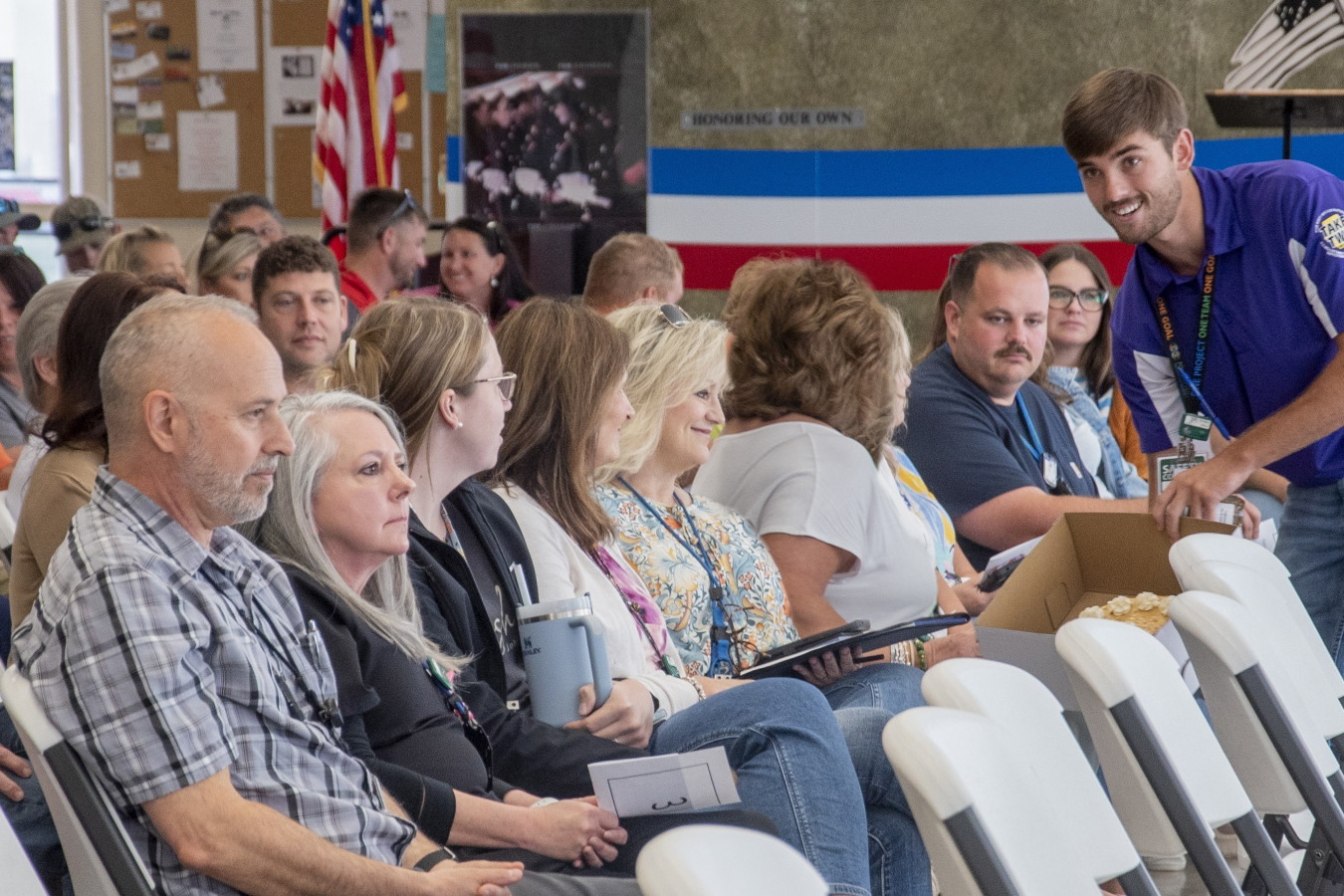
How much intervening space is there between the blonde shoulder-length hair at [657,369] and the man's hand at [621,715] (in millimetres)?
577

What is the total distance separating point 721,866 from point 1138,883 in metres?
0.75

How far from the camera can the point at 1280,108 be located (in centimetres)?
538

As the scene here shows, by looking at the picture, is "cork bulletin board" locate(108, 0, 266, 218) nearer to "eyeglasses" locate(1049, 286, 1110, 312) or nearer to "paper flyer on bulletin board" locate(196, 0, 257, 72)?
"paper flyer on bulletin board" locate(196, 0, 257, 72)

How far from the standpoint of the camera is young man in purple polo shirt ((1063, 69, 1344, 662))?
2.84 metres

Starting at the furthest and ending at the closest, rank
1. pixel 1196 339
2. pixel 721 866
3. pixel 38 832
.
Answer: pixel 1196 339
pixel 38 832
pixel 721 866

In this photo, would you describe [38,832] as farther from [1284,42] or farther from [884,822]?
[1284,42]

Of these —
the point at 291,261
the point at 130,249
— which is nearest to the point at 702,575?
the point at 291,261

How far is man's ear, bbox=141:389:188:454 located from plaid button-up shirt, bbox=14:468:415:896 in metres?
0.07

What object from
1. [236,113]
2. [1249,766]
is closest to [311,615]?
[1249,766]

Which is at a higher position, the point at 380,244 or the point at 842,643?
the point at 380,244

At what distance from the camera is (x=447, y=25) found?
662cm

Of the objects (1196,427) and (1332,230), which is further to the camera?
(1196,427)

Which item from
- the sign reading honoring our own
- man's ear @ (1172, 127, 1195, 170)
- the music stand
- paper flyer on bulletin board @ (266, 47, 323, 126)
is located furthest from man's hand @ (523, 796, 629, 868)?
paper flyer on bulletin board @ (266, 47, 323, 126)

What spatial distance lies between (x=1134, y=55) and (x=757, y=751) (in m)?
5.24
